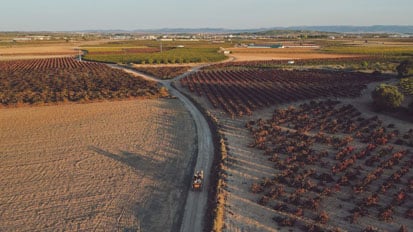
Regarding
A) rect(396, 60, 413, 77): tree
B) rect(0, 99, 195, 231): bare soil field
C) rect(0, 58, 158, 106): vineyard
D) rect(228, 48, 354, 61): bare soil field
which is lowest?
rect(0, 99, 195, 231): bare soil field

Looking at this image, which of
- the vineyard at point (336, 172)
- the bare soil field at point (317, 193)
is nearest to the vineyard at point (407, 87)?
the vineyard at point (336, 172)

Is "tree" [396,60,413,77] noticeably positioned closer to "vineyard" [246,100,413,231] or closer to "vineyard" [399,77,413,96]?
"vineyard" [399,77,413,96]

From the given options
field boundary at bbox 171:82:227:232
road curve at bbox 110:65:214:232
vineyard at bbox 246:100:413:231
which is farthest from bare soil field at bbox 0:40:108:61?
vineyard at bbox 246:100:413:231

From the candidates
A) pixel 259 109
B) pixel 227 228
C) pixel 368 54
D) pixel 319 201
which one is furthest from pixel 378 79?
pixel 368 54

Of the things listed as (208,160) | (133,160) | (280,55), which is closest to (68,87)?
(133,160)

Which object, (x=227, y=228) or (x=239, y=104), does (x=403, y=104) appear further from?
(x=227, y=228)

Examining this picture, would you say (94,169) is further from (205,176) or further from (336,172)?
(336,172)

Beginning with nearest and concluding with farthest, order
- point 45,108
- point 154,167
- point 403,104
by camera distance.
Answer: point 154,167 → point 403,104 → point 45,108
